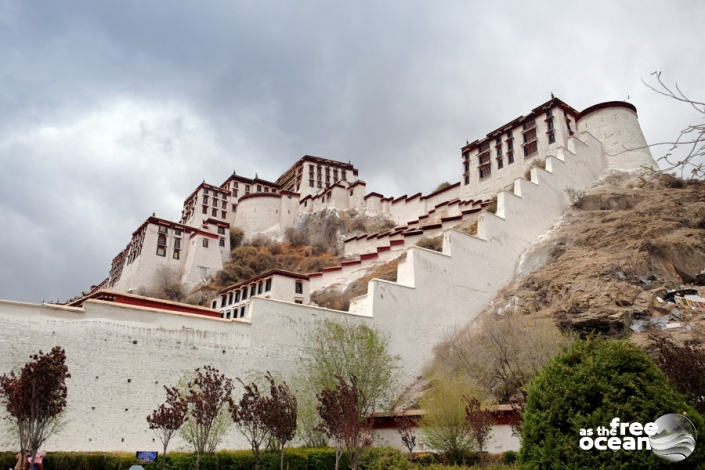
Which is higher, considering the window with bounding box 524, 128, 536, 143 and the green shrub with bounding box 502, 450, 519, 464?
the window with bounding box 524, 128, 536, 143

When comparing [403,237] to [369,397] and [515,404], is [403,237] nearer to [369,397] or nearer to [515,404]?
[369,397]

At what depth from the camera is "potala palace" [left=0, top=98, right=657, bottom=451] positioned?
12.5 m

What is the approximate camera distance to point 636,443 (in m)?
4.94

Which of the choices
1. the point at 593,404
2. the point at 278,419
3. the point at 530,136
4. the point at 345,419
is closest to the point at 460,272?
the point at 345,419

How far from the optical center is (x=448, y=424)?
12555 millimetres

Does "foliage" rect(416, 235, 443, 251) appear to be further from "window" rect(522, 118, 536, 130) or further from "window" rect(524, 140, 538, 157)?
"window" rect(522, 118, 536, 130)

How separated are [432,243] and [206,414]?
21.9 m

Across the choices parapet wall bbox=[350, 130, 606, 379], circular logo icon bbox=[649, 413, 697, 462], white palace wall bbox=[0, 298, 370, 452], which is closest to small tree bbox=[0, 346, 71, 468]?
white palace wall bbox=[0, 298, 370, 452]

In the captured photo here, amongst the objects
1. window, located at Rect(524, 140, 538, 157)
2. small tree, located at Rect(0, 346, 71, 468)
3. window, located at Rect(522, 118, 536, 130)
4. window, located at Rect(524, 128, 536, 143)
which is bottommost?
small tree, located at Rect(0, 346, 71, 468)

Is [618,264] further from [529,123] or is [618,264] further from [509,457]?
[529,123]

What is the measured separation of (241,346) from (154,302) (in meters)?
3.87

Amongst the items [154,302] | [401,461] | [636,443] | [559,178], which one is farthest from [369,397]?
[559,178]

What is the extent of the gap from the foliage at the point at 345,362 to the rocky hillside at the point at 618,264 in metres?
5.44

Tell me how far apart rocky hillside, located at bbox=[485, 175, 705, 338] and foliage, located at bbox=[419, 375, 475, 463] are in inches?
199
